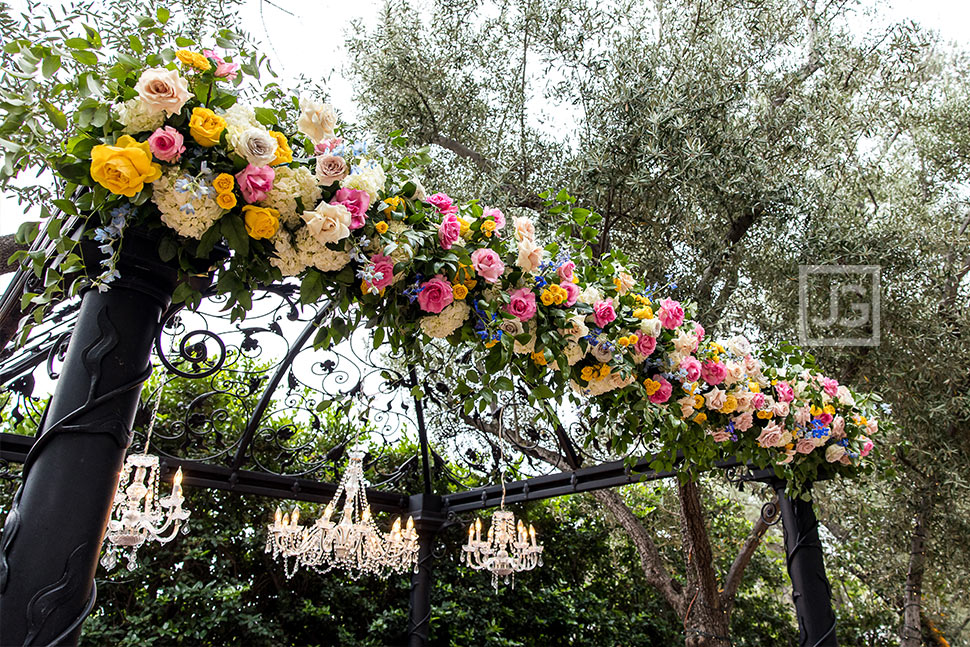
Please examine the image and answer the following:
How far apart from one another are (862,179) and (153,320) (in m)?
5.05

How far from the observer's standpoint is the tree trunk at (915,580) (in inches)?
178

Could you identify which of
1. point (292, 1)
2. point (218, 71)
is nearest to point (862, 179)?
point (292, 1)

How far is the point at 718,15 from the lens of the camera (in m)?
4.86

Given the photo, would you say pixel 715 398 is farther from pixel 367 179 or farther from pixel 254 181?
pixel 254 181

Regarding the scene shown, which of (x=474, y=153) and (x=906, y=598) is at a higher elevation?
(x=474, y=153)

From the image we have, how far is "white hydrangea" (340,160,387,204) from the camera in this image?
5.49 ft

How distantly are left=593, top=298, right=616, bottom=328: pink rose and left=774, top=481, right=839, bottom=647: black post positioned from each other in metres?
1.58

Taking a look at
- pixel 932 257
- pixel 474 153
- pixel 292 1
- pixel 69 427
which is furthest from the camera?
pixel 474 153

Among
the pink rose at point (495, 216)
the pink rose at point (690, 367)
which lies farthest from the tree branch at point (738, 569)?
the pink rose at point (495, 216)

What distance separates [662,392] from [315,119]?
4.78 feet

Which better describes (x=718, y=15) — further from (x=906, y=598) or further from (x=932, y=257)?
(x=906, y=598)

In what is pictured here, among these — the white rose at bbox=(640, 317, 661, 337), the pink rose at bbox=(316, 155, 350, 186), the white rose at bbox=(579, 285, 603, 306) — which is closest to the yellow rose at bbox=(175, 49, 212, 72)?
the pink rose at bbox=(316, 155, 350, 186)

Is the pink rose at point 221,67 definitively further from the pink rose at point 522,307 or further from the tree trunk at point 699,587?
the tree trunk at point 699,587

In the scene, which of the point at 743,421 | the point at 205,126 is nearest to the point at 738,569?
the point at 743,421
